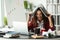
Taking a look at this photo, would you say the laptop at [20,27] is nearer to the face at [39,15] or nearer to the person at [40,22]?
the person at [40,22]

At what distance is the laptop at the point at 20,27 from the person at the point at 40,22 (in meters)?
0.06

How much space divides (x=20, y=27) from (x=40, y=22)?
0.87 feet

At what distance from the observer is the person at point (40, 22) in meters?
2.04

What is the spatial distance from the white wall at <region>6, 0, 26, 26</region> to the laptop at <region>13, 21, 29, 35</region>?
51 mm

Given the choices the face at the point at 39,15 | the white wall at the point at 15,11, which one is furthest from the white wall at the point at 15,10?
the face at the point at 39,15

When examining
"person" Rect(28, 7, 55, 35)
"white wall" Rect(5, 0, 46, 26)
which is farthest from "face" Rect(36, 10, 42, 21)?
"white wall" Rect(5, 0, 46, 26)

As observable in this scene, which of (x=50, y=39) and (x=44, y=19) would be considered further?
(x=44, y=19)

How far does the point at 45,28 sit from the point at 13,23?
416 millimetres

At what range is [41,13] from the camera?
2.04 meters

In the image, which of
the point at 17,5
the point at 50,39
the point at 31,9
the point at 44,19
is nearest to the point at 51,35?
the point at 50,39

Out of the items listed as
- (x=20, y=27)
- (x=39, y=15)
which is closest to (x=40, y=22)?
(x=39, y=15)

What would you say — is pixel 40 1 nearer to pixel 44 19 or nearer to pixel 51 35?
pixel 44 19

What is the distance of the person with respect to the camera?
2.04 meters

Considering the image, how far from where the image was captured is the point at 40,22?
206cm
